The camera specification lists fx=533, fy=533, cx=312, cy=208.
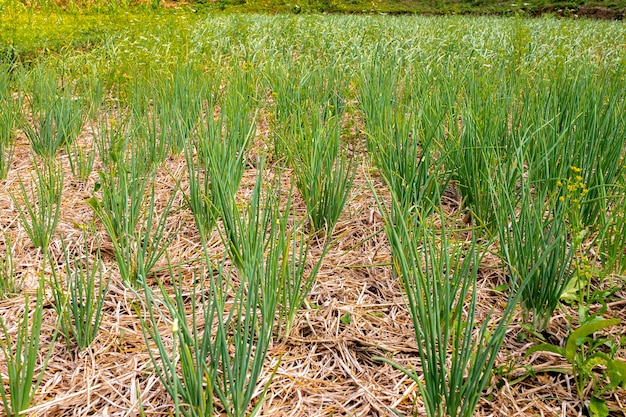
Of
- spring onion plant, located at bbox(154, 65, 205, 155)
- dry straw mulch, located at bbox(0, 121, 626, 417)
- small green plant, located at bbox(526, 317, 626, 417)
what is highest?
spring onion plant, located at bbox(154, 65, 205, 155)

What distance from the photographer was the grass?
1.09m

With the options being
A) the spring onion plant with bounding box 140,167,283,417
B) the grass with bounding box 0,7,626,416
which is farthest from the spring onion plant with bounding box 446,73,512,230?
the spring onion plant with bounding box 140,167,283,417

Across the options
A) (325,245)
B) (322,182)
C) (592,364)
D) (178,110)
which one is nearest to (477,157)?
(322,182)

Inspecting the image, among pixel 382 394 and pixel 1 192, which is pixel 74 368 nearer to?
pixel 382 394

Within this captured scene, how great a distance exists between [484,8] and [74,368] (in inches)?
769

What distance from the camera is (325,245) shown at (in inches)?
60.8

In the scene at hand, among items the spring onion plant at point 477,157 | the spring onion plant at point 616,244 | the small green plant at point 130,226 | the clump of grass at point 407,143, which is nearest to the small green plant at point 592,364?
the spring onion plant at point 616,244

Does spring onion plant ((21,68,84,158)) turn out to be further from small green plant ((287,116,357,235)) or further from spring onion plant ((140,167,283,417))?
spring onion plant ((140,167,283,417))

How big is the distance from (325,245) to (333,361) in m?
0.36

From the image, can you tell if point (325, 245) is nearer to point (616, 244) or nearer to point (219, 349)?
point (219, 349)

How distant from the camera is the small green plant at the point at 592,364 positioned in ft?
3.52

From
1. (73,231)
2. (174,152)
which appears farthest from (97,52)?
(73,231)

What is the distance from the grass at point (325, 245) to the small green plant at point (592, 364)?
0.04 m

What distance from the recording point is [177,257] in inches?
68.5
